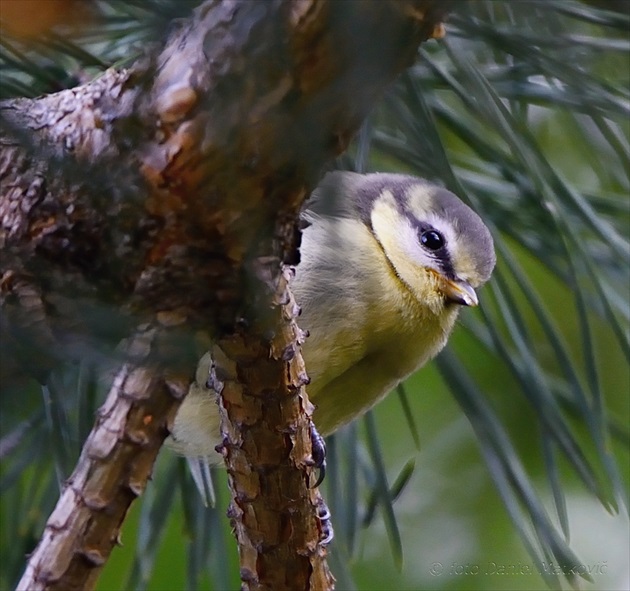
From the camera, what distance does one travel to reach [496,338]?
68 centimetres

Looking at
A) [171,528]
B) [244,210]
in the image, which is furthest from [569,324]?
[244,210]

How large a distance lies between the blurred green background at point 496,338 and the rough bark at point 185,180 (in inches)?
1.1

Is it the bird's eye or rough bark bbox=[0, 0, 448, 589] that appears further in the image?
the bird's eye

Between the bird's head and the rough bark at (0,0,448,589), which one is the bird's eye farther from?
the rough bark at (0,0,448,589)

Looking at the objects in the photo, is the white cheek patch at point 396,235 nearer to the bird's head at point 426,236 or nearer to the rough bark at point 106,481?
the bird's head at point 426,236

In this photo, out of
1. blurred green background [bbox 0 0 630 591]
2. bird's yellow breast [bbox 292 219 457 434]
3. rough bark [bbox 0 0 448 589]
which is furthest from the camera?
bird's yellow breast [bbox 292 219 457 434]

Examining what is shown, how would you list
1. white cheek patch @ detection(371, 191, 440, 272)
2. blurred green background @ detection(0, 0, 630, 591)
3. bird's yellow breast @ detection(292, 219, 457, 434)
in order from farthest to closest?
white cheek patch @ detection(371, 191, 440, 272), bird's yellow breast @ detection(292, 219, 457, 434), blurred green background @ detection(0, 0, 630, 591)

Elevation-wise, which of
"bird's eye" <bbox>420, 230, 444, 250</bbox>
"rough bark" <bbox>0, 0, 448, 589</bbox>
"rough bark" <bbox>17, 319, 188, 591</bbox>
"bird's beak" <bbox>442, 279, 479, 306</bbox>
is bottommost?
"bird's eye" <bbox>420, 230, 444, 250</bbox>

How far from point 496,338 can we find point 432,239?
0.90 feet

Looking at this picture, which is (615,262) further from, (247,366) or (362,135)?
(247,366)

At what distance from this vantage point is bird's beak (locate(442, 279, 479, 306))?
0.80 m

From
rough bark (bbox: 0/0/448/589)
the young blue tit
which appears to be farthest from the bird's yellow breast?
rough bark (bbox: 0/0/448/589)

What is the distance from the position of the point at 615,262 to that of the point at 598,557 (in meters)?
0.55

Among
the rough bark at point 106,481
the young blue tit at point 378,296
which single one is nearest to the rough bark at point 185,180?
the rough bark at point 106,481
